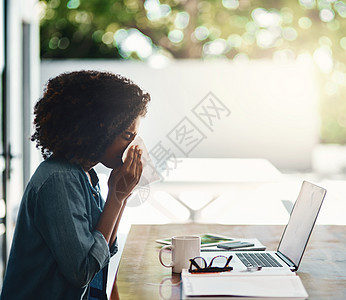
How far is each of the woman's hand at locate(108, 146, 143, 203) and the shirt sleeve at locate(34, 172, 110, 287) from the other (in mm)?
103

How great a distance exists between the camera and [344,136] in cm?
1114

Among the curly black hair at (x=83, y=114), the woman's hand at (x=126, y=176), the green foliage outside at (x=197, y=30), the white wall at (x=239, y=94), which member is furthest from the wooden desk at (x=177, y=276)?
the green foliage outside at (x=197, y=30)

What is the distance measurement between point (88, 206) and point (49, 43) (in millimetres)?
7965

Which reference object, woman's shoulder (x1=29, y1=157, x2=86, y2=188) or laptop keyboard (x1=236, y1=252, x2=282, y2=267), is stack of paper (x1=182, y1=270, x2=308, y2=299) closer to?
laptop keyboard (x1=236, y1=252, x2=282, y2=267)

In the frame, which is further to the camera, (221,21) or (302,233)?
(221,21)

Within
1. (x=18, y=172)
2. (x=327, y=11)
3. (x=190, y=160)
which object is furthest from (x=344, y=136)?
(x=18, y=172)

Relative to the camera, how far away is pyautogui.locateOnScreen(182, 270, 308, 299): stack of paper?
1.07 m

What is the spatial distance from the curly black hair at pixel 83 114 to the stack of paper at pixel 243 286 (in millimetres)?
381

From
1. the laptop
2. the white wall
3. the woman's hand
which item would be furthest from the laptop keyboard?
the white wall

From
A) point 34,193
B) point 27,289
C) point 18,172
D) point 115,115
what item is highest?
point 115,115

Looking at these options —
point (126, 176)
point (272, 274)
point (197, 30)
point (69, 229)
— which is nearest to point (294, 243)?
point (272, 274)

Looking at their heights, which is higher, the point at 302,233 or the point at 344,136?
the point at 302,233

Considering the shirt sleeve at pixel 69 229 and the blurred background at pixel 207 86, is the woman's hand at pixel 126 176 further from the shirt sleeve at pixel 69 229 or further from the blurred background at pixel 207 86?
the blurred background at pixel 207 86

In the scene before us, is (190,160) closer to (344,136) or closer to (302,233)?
(302,233)
